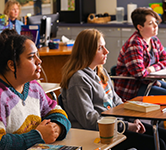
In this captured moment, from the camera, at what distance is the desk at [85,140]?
50.3 inches

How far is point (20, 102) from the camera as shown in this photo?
51.5 inches

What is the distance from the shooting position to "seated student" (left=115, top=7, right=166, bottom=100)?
303 cm

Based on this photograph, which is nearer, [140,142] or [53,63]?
[140,142]

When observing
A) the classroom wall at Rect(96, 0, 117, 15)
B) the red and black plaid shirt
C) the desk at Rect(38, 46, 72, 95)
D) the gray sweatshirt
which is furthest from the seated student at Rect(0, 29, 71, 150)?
the classroom wall at Rect(96, 0, 117, 15)

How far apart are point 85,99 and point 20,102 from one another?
1.99 feet

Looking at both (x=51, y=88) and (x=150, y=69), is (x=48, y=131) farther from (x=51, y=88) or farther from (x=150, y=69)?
(x=150, y=69)

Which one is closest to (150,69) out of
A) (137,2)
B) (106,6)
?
(137,2)

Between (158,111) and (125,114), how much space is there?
0.70 feet

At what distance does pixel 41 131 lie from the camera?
50.7 inches

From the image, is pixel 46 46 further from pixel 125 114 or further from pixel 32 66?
pixel 32 66

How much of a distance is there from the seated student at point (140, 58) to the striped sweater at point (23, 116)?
1.69 m

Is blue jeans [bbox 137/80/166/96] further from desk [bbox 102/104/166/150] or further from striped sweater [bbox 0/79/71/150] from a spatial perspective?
striped sweater [bbox 0/79/71/150]

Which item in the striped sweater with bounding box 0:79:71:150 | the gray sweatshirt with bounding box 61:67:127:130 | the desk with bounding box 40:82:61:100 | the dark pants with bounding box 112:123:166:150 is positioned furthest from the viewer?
the desk with bounding box 40:82:61:100

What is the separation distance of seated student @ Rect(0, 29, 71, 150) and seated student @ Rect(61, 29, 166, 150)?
43 centimetres
